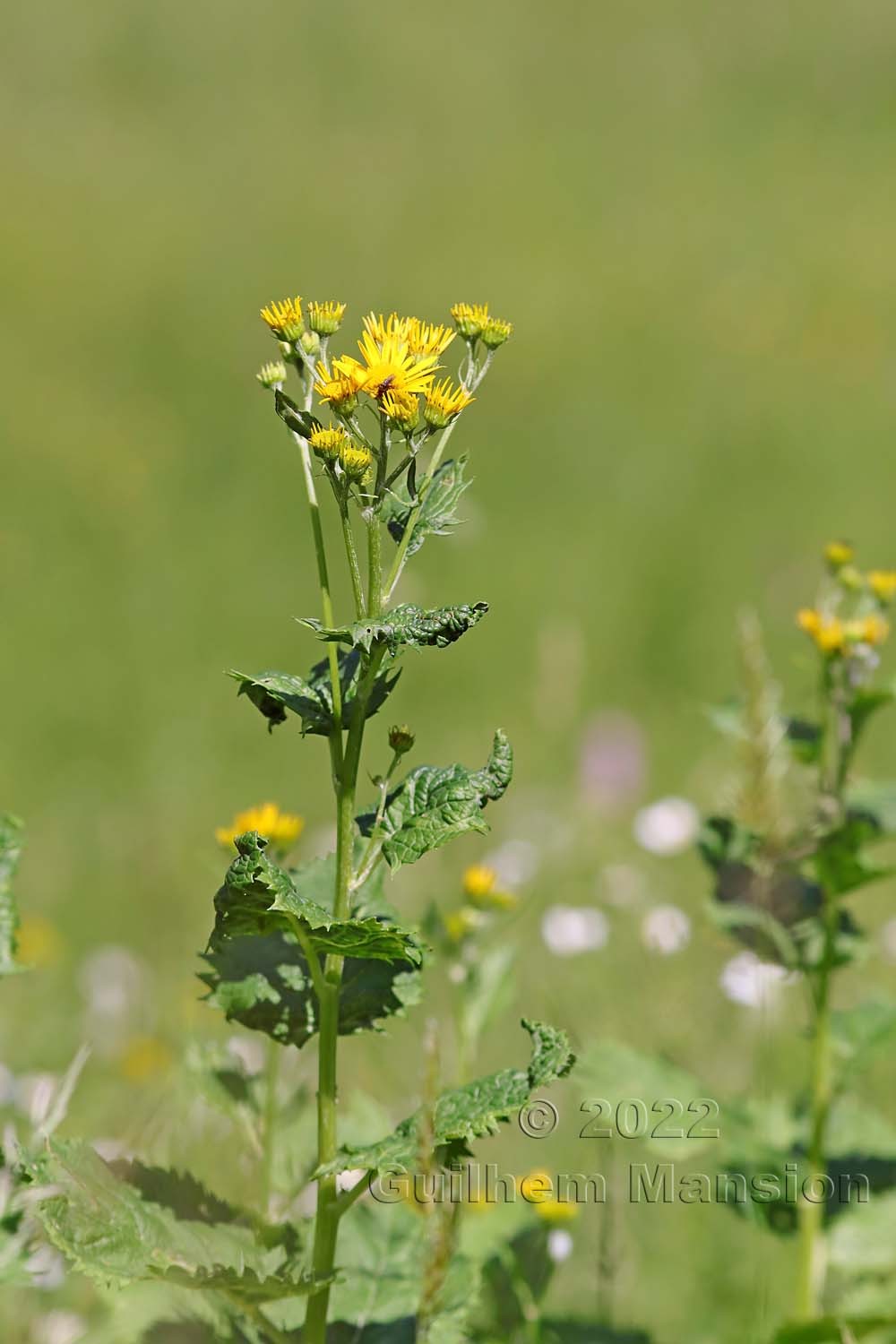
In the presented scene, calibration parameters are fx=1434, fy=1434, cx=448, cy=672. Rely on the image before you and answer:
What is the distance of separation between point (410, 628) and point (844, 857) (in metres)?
0.96

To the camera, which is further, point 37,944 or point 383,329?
point 37,944

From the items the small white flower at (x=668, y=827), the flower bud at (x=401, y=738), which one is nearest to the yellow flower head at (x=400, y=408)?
the flower bud at (x=401, y=738)

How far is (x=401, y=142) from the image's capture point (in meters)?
10.0

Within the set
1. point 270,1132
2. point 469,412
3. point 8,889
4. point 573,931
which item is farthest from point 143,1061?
point 469,412

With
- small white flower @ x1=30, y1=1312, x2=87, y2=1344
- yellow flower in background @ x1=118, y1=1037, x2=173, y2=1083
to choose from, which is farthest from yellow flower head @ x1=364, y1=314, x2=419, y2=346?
yellow flower in background @ x1=118, y1=1037, x2=173, y2=1083

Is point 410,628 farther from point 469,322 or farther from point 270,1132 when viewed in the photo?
point 270,1132

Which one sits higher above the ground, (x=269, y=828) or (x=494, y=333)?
(x=494, y=333)

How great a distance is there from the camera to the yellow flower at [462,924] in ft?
6.75

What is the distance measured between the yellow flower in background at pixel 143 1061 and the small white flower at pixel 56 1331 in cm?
96

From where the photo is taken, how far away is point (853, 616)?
2.02 m

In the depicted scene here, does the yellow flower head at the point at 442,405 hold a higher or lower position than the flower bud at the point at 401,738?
higher

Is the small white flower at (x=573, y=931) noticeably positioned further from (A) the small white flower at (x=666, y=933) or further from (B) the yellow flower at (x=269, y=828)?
(B) the yellow flower at (x=269, y=828)

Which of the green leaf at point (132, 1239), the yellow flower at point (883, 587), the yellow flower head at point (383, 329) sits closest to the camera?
the green leaf at point (132, 1239)

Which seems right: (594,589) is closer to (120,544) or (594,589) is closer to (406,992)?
(120,544)
